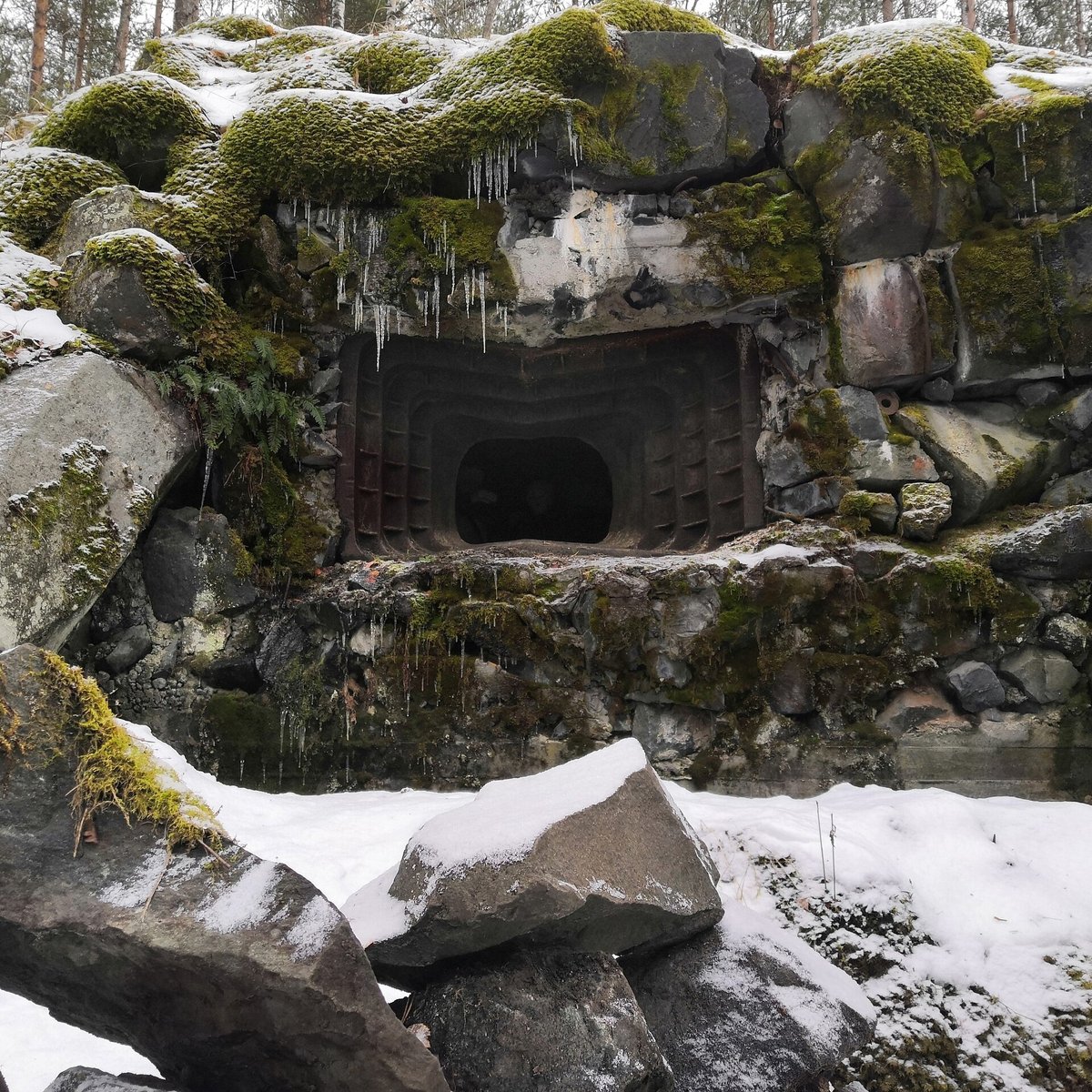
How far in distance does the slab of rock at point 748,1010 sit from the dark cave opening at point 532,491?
6.95 meters

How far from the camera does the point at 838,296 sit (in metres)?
6.91

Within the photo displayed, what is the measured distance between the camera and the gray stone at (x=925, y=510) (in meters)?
6.28

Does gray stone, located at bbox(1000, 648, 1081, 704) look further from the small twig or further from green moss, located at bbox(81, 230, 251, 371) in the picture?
green moss, located at bbox(81, 230, 251, 371)

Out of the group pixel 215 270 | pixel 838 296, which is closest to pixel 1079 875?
pixel 838 296

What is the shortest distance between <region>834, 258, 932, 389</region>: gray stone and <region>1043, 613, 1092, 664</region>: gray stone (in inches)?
71.4

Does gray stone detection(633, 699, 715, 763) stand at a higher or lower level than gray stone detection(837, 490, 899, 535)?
lower

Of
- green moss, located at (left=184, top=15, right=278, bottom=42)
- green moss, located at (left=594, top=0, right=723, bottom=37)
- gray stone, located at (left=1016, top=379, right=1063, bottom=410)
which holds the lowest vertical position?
gray stone, located at (left=1016, top=379, right=1063, bottom=410)

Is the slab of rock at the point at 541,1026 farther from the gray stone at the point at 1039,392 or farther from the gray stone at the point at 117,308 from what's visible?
the gray stone at the point at 1039,392

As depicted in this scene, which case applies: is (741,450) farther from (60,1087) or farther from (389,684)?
(60,1087)

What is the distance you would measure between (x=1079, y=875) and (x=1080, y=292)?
14.5ft

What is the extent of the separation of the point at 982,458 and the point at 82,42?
15.8 metres

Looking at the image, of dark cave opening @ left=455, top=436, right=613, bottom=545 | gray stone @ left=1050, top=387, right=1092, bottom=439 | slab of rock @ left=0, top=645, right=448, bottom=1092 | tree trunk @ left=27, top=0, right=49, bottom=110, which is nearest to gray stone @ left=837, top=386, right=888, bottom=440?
gray stone @ left=1050, top=387, right=1092, bottom=439

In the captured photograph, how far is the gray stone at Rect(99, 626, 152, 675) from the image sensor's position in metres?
6.18

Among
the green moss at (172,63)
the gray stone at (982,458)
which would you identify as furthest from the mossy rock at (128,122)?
the gray stone at (982,458)
